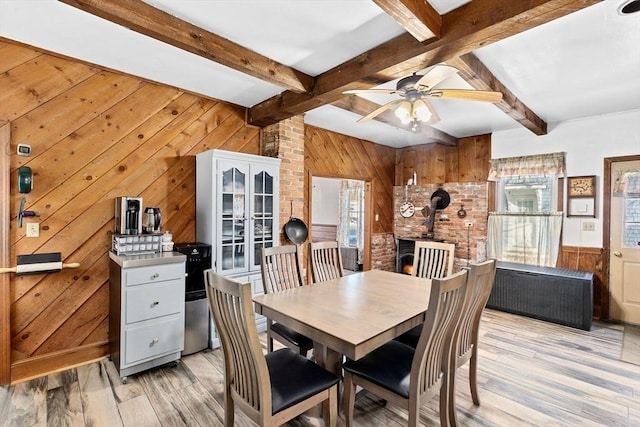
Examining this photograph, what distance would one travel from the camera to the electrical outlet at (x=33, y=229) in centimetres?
255

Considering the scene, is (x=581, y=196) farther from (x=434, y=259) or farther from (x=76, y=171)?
(x=76, y=171)

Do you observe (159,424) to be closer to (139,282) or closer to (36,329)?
(139,282)

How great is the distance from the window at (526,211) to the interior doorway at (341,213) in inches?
104

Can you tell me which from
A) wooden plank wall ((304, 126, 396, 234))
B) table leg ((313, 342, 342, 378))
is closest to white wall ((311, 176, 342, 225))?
wooden plank wall ((304, 126, 396, 234))

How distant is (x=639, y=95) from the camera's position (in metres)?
3.37

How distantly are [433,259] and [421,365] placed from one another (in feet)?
5.69

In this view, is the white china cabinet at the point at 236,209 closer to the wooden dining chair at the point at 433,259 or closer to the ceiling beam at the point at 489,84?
the wooden dining chair at the point at 433,259

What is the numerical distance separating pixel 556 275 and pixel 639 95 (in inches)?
86.6

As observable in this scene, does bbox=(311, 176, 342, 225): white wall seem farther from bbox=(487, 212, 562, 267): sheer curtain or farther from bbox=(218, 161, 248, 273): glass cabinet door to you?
bbox=(218, 161, 248, 273): glass cabinet door

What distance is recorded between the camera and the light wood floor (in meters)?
2.11

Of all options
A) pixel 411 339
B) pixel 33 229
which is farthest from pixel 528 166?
pixel 33 229

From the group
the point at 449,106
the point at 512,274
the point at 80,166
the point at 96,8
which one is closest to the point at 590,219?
the point at 512,274

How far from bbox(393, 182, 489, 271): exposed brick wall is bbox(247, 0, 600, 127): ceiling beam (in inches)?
134

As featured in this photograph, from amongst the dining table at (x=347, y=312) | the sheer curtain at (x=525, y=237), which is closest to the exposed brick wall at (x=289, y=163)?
the dining table at (x=347, y=312)
